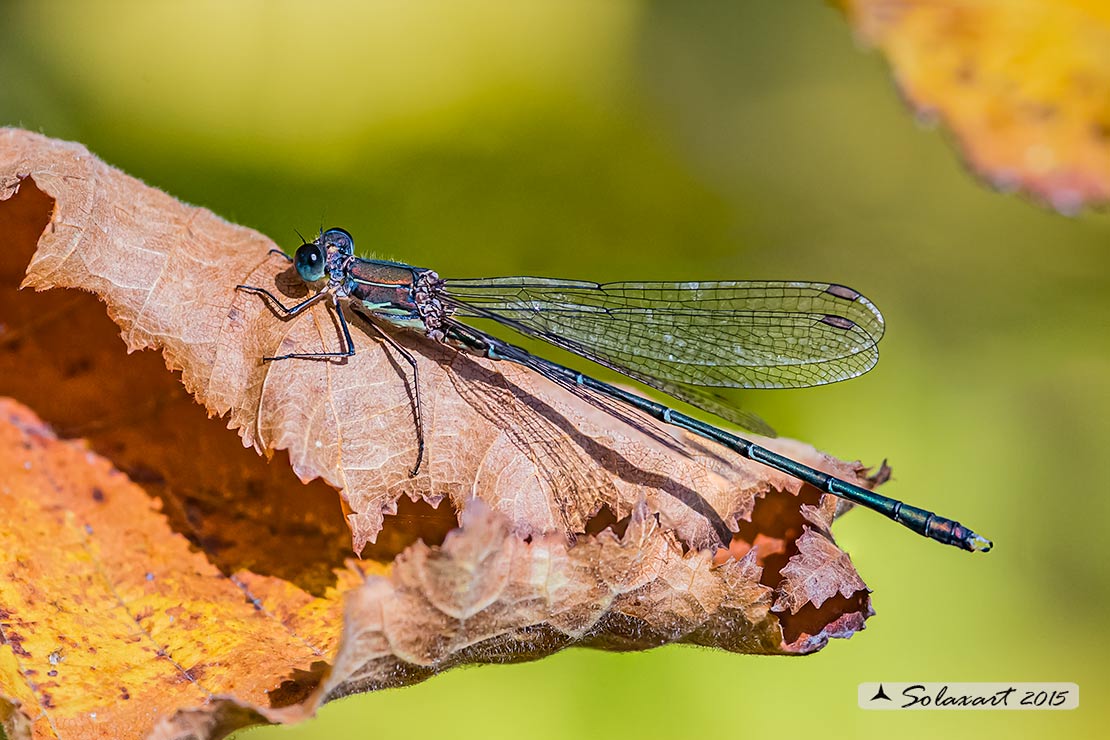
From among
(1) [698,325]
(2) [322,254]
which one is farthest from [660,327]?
(2) [322,254]

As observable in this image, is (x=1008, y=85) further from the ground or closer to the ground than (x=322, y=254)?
further from the ground

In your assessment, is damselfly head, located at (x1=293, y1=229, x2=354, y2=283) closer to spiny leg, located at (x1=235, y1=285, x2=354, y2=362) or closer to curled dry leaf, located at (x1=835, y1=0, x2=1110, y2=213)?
spiny leg, located at (x1=235, y1=285, x2=354, y2=362)

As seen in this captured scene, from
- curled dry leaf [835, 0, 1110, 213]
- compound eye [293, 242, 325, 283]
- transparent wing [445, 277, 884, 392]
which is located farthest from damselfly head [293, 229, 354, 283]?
curled dry leaf [835, 0, 1110, 213]

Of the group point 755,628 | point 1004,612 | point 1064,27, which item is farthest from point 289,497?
point 1064,27

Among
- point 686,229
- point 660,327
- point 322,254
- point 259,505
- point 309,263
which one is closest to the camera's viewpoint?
point 259,505

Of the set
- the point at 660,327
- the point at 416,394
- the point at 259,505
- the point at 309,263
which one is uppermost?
the point at 660,327

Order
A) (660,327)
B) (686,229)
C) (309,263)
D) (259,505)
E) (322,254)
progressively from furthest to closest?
(660,327) < (686,229) < (322,254) < (309,263) < (259,505)

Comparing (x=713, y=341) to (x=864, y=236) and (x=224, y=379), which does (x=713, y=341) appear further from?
(x=224, y=379)

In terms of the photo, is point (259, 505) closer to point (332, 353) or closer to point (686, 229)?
point (332, 353)
